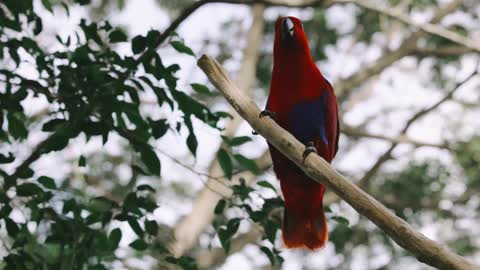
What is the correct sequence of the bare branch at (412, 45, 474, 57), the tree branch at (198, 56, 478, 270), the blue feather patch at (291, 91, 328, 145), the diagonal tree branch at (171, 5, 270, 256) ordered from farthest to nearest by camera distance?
the bare branch at (412, 45, 474, 57) → the diagonal tree branch at (171, 5, 270, 256) → the blue feather patch at (291, 91, 328, 145) → the tree branch at (198, 56, 478, 270)

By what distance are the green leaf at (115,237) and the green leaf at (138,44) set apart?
75 centimetres

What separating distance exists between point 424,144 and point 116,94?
3819mm

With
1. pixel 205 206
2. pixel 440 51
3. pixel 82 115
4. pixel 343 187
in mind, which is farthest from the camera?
pixel 440 51

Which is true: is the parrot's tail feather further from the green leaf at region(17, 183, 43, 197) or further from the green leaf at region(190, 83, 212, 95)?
the green leaf at region(17, 183, 43, 197)

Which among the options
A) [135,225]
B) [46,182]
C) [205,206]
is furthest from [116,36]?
[205,206]

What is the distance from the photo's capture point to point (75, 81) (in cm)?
262

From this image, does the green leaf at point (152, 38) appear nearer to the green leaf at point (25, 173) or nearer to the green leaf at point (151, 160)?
the green leaf at point (151, 160)

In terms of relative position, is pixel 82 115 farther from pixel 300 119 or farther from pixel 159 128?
pixel 300 119

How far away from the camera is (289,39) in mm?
2717

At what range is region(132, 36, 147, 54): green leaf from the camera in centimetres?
257

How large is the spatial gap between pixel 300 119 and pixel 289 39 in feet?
1.18

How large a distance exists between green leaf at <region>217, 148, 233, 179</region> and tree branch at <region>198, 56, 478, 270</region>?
21.0 inches

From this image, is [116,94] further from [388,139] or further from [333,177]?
[388,139]

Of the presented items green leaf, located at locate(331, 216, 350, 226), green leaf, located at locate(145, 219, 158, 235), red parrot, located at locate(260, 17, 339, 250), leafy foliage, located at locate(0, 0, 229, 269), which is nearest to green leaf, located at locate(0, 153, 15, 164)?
leafy foliage, located at locate(0, 0, 229, 269)
